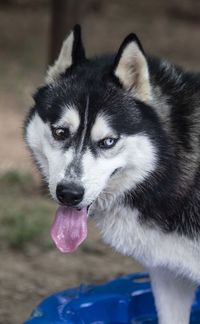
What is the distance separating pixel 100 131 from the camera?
148 inches

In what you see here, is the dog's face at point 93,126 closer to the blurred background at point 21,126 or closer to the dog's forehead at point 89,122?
the dog's forehead at point 89,122

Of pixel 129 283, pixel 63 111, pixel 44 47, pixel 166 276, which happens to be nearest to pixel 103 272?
pixel 129 283

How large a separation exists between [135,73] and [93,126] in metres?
0.38

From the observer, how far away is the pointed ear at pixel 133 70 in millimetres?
3811

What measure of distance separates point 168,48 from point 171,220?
10.9 metres

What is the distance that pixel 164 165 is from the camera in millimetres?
3986

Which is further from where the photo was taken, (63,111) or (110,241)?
(110,241)

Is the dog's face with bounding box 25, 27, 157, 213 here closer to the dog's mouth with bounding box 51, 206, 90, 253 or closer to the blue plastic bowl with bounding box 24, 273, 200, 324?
the dog's mouth with bounding box 51, 206, 90, 253

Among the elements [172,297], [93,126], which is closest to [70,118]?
[93,126]

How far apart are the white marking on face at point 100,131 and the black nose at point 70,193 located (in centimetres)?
28

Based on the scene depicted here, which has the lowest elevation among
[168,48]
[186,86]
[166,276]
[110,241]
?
[168,48]

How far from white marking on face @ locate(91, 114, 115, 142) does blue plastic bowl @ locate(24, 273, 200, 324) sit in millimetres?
1336

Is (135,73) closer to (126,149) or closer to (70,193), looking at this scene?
(126,149)

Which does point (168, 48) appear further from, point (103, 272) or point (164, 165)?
point (164, 165)
